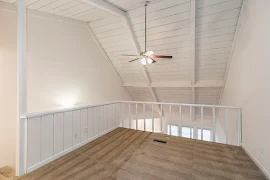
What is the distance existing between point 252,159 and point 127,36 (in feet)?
11.1

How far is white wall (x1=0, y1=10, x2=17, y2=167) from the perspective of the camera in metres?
2.24

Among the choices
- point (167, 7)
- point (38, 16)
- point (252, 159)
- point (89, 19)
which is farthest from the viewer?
point (89, 19)

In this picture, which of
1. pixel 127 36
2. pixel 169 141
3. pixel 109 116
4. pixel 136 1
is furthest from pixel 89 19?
pixel 169 141

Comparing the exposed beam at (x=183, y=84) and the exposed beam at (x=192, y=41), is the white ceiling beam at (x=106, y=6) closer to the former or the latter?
the exposed beam at (x=192, y=41)

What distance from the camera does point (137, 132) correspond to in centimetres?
331

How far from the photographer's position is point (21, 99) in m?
1.81

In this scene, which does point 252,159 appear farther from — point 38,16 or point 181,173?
point 38,16

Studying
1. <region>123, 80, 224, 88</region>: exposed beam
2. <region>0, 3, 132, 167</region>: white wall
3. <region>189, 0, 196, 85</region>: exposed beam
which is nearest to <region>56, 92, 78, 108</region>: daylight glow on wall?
<region>0, 3, 132, 167</region>: white wall

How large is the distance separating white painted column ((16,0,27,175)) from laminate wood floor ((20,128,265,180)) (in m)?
0.22

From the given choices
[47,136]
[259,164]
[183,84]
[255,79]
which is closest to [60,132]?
[47,136]

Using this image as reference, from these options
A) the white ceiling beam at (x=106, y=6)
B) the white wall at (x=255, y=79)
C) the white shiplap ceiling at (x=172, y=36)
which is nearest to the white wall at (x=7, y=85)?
the white shiplap ceiling at (x=172, y=36)

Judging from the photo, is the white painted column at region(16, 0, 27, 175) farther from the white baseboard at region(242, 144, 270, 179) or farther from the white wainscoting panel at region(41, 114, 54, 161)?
the white baseboard at region(242, 144, 270, 179)

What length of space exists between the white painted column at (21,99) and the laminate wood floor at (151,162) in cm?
22

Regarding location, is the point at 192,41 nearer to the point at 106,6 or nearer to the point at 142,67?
the point at 142,67
